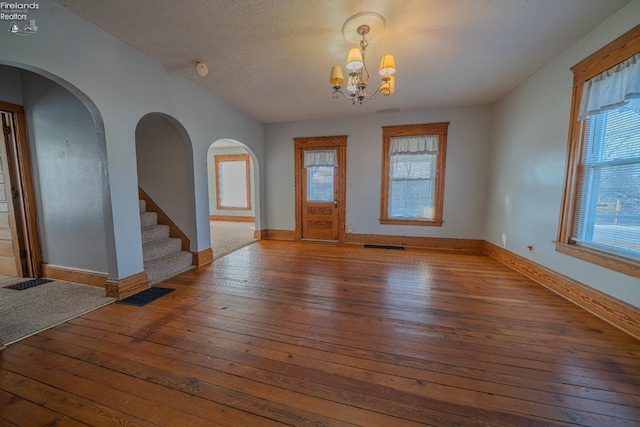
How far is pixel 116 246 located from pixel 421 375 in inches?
118

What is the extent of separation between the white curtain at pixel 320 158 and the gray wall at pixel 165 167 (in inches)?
97.2

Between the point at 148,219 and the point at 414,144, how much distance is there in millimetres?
4825

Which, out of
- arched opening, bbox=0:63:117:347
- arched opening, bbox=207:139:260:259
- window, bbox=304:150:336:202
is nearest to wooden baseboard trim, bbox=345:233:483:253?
window, bbox=304:150:336:202

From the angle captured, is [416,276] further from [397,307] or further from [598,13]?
[598,13]

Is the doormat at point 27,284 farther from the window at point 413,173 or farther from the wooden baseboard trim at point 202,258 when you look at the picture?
the window at point 413,173

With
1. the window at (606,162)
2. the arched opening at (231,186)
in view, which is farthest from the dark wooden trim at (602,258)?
the arched opening at (231,186)

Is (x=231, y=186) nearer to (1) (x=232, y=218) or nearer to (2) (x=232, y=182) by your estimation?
(2) (x=232, y=182)

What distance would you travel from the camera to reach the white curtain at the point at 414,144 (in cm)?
458

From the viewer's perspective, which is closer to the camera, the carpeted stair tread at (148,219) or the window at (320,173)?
the carpeted stair tread at (148,219)

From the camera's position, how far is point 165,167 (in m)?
3.69

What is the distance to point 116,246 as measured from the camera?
2.49 metres

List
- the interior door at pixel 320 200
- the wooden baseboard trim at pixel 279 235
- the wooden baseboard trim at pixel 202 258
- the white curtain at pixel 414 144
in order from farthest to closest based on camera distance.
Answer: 1. the wooden baseboard trim at pixel 279 235
2. the interior door at pixel 320 200
3. the white curtain at pixel 414 144
4. the wooden baseboard trim at pixel 202 258

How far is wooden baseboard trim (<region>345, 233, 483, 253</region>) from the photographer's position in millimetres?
4627

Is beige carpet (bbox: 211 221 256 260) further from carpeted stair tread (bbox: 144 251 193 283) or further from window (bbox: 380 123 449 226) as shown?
window (bbox: 380 123 449 226)
